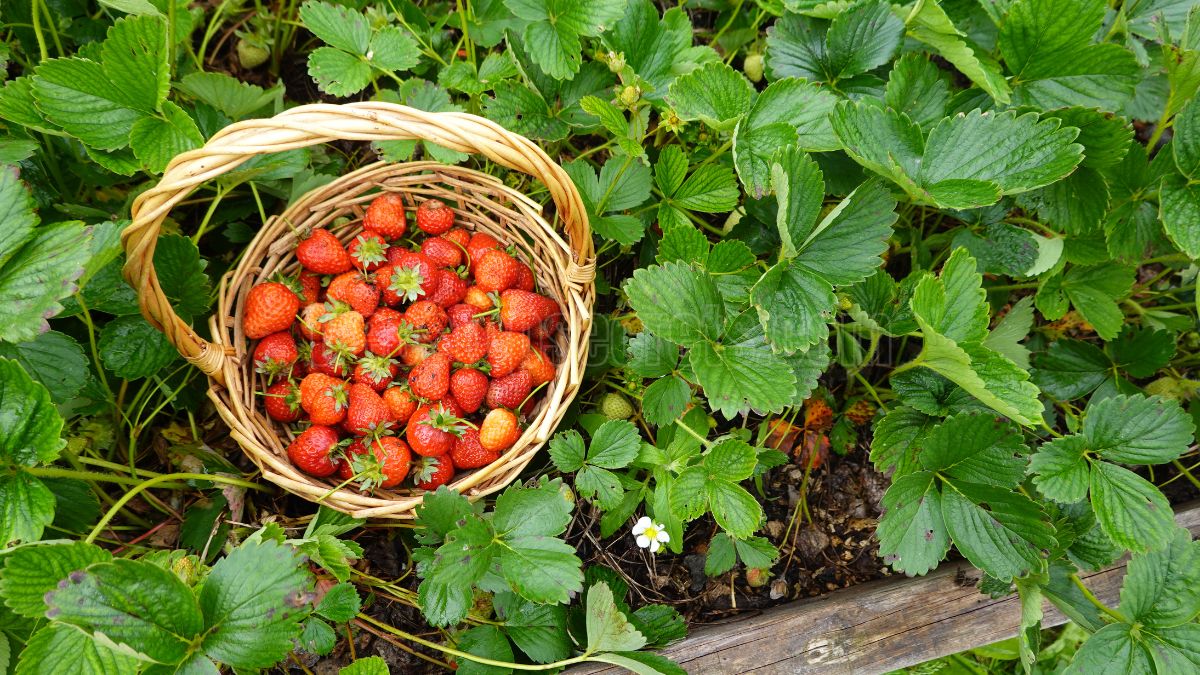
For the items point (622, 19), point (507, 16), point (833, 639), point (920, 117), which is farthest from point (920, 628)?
point (507, 16)

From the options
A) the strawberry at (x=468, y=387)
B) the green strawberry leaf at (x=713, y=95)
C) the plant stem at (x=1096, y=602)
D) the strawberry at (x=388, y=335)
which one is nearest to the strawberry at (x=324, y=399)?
the strawberry at (x=388, y=335)

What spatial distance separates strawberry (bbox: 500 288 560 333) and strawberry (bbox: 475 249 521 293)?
1.0 inches

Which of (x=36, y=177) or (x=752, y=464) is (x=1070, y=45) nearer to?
(x=752, y=464)

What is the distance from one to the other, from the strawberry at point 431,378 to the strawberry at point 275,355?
0.26 metres

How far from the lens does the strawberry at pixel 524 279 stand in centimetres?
166

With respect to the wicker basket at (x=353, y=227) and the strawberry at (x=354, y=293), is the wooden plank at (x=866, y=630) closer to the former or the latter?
the wicker basket at (x=353, y=227)

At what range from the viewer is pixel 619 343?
1.60 meters

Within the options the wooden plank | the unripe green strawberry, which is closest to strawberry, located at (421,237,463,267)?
the unripe green strawberry

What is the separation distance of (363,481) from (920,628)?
1135 millimetres

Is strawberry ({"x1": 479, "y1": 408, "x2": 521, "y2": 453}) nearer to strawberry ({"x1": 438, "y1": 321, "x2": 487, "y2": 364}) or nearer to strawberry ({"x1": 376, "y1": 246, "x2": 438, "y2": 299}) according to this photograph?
strawberry ({"x1": 438, "y1": 321, "x2": 487, "y2": 364})

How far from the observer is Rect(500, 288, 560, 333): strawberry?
1557mm

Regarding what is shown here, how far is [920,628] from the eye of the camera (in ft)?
4.95

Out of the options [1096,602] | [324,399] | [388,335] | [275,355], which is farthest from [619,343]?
[1096,602]

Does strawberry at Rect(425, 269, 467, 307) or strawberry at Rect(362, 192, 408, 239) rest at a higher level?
strawberry at Rect(362, 192, 408, 239)
